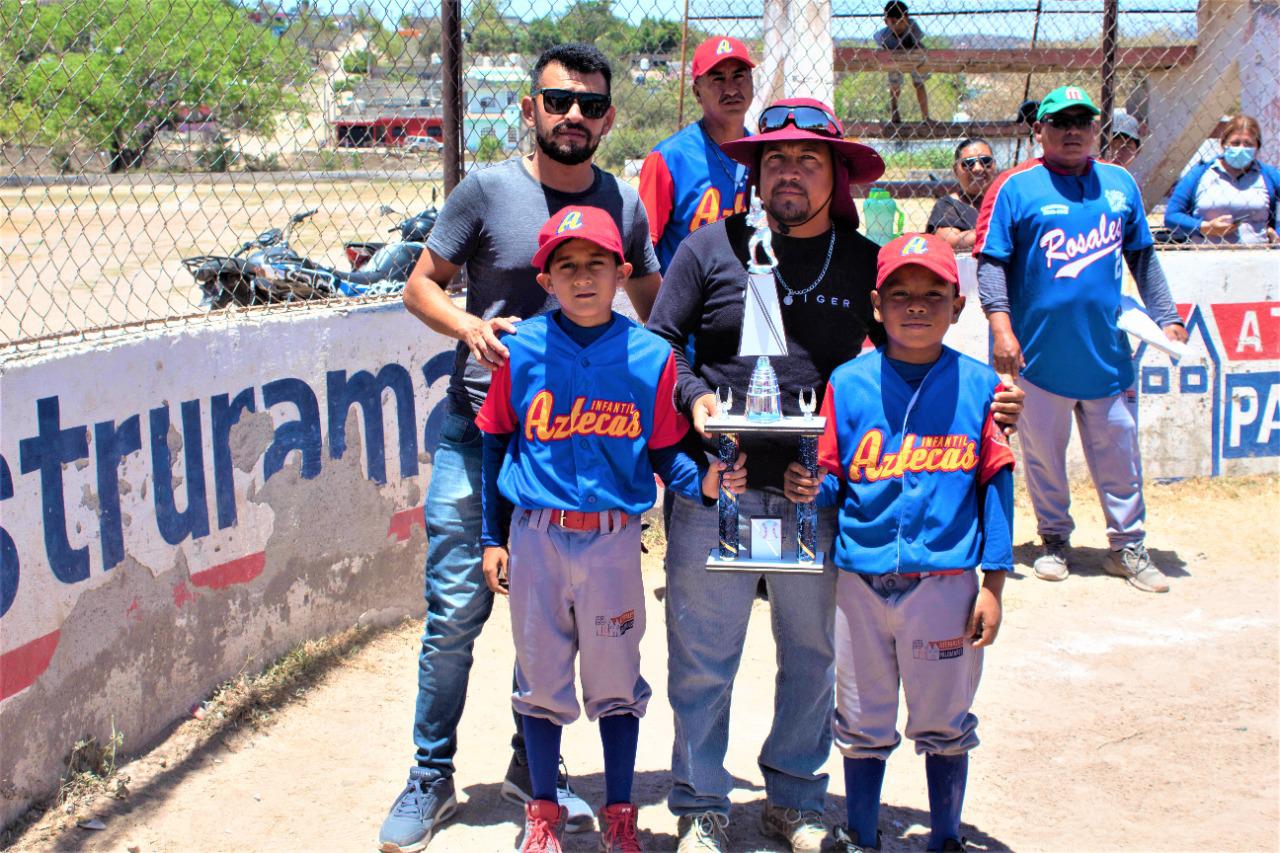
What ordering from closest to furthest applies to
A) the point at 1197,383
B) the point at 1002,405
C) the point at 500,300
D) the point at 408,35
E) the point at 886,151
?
the point at 1002,405 < the point at 500,300 < the point at 408,35 < the point at 1197,383 < the point at 886,151

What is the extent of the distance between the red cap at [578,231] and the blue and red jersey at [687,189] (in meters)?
1.31

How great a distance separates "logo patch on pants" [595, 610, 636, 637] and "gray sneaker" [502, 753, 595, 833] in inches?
26.3

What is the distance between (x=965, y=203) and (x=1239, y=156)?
5.26ft

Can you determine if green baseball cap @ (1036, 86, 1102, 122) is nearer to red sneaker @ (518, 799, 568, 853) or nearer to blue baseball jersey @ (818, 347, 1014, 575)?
blue baseball jersey @ (818, 347, 1014, 575)

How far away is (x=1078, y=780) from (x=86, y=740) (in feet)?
10.2

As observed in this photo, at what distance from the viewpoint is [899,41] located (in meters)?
8.16

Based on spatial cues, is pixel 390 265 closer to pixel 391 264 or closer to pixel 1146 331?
pixel 391 264

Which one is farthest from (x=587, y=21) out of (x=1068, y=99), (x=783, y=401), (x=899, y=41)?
(x=783, y=401)

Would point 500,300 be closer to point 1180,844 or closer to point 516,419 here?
point 516,419

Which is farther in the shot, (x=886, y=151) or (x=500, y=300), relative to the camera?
(x=886, y=151)

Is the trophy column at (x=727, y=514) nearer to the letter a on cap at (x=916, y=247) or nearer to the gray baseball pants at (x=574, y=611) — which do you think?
the gray baseball pants at (x=574, y=611)

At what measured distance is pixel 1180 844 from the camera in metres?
3.59

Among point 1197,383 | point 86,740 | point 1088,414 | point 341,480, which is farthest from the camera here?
point 1197,383

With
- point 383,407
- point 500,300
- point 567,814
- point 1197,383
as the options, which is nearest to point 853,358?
point 500,300
